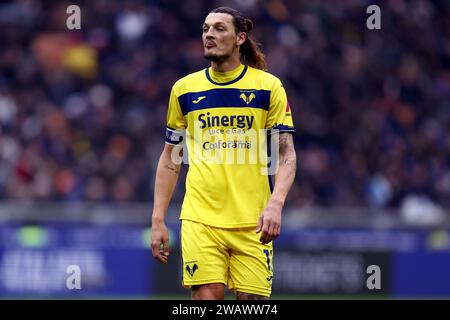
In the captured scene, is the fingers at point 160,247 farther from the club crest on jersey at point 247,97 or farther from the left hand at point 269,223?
the club crest on jersey at point 247,97

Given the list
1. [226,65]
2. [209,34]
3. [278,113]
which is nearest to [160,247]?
[278,113]

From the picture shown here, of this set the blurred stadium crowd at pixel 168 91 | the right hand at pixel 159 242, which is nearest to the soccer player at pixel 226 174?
the right hand at pixel 159 242

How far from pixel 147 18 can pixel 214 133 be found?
12493 millimetres

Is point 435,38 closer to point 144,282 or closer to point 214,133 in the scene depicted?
point 144,282

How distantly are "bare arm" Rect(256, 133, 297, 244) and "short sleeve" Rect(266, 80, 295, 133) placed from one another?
57mm

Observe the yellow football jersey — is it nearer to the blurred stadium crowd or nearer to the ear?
the ear

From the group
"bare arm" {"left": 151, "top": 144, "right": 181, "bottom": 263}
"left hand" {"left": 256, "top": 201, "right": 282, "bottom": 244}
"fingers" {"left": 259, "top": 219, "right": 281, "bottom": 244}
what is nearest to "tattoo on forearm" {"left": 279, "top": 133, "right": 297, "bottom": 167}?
"left hand" {"left": 256, "top": 201, "right": 282, "bottom": 244}

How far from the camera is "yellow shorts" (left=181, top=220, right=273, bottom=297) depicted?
7297 mm

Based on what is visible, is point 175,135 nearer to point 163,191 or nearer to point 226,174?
point 163,191

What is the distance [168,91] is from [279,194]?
38.6 ft

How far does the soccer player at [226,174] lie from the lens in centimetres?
735

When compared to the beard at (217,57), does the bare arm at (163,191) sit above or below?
below

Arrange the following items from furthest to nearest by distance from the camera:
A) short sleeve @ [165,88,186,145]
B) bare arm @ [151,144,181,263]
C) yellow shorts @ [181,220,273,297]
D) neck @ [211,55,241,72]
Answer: short sleeve @ [165,88,186,145]
neck @ [211,55,241,72]
bare arm @ [151,144,181,263]
yellow shorts @ [181,220,273,297]
